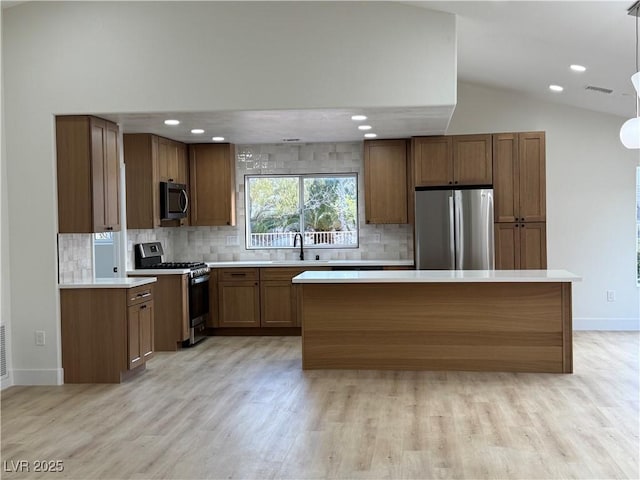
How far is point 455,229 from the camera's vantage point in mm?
7480

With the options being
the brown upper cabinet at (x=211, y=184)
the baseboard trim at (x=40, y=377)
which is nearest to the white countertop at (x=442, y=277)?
the baseboard trim at (x=40, y=377)

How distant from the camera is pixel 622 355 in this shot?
6488mm

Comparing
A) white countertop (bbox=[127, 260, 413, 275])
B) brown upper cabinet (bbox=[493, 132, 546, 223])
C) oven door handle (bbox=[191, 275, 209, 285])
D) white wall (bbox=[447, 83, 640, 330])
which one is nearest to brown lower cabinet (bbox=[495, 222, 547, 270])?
brown upper cabinet (bbox=[493, 132, 546, 223])

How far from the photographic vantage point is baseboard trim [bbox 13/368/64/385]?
570 centimetres

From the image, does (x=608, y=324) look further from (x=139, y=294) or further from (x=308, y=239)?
(x=139, y=294)

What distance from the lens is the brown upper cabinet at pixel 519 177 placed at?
25.1 feet

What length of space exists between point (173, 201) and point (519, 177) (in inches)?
156

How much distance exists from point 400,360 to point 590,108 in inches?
161

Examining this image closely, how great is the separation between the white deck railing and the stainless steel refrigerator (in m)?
1.18

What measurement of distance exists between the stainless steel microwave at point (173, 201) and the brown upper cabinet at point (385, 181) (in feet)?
7.10

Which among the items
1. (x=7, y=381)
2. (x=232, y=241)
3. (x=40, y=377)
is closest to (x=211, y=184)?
(x=232, y=241)

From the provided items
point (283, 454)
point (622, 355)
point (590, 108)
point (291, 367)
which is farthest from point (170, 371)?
point (590, 108)

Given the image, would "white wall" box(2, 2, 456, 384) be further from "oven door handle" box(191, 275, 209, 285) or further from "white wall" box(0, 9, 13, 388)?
"oven door handle" box(191, 275, 209, 285)

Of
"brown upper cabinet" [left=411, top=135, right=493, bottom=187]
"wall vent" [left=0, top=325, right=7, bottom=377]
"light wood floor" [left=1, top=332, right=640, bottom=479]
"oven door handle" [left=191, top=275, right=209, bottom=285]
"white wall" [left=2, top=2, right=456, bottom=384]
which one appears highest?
"white wall" [left=2, top=2, right=456, bottom=384]
